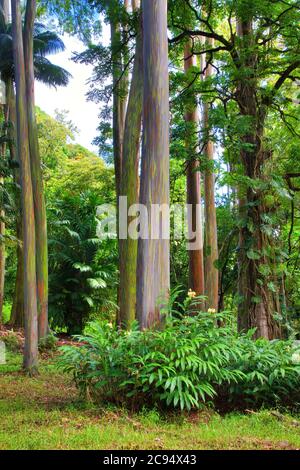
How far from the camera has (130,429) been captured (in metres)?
4.21

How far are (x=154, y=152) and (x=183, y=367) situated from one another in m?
2.65

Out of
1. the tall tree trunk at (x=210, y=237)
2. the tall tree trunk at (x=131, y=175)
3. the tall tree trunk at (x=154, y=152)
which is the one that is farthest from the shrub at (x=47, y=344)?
the tall tree trunk at (x=154, y=152)

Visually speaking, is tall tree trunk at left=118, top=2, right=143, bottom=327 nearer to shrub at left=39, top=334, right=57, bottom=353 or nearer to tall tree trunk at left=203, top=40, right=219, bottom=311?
shrub at left=39, top=334, right=57, bottom=353

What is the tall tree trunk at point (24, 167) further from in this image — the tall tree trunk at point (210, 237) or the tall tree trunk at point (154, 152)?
the tall tree trunk at point (210, 237)

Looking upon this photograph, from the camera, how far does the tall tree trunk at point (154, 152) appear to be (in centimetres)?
576

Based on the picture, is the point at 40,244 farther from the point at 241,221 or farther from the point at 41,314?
the point at 241,221

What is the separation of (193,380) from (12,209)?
779 centimetres

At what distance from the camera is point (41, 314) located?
1032 centimetres

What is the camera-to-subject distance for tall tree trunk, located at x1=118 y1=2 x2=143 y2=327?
848cm

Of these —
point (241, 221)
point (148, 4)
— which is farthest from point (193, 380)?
point (148, 4)

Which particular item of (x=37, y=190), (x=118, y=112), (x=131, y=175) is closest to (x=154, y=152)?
(x=131, y=175)

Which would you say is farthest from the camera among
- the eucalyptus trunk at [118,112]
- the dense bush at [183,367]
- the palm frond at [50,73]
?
the palm frond at [50,73]

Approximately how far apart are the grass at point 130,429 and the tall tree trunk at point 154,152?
4.45ft

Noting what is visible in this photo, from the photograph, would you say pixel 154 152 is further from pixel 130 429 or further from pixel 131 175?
pixel 130 429
